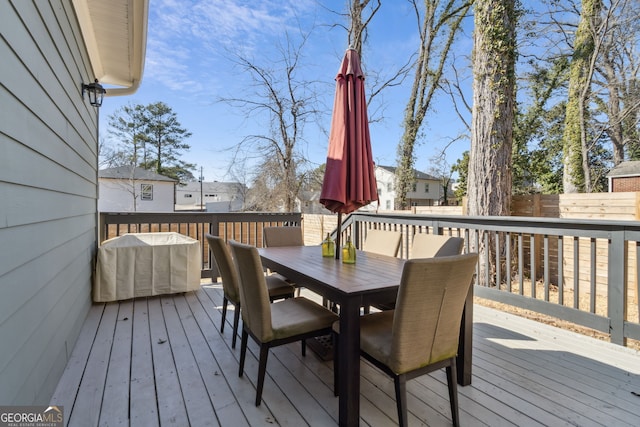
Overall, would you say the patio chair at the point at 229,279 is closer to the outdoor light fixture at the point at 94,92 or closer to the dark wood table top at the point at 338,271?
the dark wood table top at the point at 338,271

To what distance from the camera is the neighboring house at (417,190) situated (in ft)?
76.4

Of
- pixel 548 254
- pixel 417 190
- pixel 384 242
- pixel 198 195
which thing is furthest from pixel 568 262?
pixel 198 195

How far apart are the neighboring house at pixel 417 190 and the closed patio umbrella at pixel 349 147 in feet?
68.3

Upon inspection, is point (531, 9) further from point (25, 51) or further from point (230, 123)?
point (25, 51)

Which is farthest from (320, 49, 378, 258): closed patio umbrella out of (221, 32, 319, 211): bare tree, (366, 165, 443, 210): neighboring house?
(366, 165, 443, 210): neighboring house

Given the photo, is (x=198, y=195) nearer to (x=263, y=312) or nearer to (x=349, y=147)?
(x=349, y=147)

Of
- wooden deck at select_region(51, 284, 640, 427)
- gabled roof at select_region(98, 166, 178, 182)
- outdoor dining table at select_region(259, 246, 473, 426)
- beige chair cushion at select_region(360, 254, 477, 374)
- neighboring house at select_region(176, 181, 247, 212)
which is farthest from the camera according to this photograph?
neighboring house at select_region(176, 181, 247, 212)

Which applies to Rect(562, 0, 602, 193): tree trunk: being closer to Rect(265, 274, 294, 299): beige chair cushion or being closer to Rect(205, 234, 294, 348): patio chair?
Rect(265, 274, 294, 299): beige chair cushion

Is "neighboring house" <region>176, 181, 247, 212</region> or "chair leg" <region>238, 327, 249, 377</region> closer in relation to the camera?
"chair leg" <region>238, 327, 249, 377</region>

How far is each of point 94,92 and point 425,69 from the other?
9.87 m

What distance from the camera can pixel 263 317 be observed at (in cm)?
181

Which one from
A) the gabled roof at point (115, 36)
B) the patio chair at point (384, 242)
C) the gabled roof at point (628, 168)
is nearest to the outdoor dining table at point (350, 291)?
the patio chair at point (384, 242)

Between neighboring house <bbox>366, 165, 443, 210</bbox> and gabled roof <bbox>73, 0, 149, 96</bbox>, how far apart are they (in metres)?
20.2

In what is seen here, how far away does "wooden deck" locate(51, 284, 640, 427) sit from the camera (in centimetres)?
170
